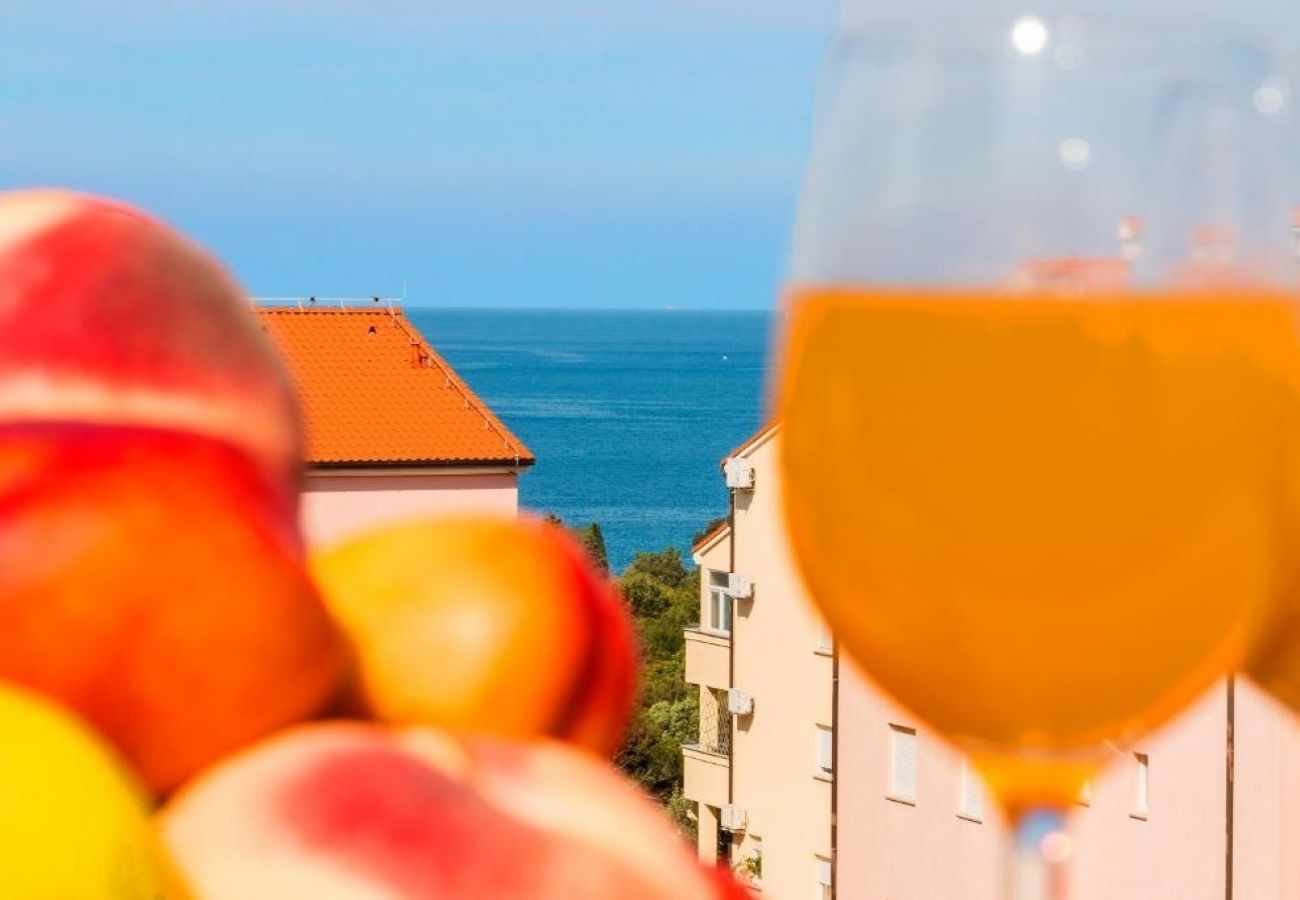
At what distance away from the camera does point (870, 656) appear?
27.2 inches

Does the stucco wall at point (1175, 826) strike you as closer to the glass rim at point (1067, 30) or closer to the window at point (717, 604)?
the window at point (717, 604)

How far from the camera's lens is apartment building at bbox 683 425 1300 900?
423 inches

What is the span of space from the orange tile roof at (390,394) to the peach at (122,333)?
14506 millimetres

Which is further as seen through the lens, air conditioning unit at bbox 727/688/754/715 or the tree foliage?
the tree foliage

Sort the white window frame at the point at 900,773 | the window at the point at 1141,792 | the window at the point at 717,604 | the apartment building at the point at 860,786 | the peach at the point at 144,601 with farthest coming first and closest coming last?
the window at the point at 717,604 → the white window frame at the point at 900,773 → the window at the point at 1141,792 → the apartment building at the point at 860,786 → the peach at the point at 144,601

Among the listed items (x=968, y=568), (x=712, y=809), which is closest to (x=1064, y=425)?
A: (x=968, y=568)

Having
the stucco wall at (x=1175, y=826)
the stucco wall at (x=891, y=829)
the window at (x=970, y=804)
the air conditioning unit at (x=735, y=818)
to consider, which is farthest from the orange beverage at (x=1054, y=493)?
the air conditioning unit at (x=735, y=818)

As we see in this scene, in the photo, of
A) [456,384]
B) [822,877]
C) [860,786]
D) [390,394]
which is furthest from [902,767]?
[390,394]

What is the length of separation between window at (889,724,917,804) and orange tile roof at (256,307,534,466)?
3164 millimetres

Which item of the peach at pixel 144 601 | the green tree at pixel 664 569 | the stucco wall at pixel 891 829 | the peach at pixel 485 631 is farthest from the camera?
the green tree at pixel 664 569

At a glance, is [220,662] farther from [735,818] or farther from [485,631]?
[735,818]

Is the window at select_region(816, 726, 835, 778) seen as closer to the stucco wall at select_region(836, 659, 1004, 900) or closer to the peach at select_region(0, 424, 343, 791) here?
the stucco wall at select_region(836, 659, 1004, 900)

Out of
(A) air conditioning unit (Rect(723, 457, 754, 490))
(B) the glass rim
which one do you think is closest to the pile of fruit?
(B) the glass rim

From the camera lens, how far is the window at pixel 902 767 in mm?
14453
